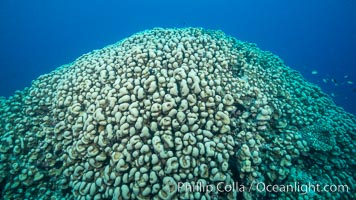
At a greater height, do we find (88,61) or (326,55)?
(326,55)

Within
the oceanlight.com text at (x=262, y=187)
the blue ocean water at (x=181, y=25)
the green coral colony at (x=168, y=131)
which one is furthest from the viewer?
the blue ocean water at (x=181, y=25)

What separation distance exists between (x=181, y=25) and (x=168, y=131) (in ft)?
311

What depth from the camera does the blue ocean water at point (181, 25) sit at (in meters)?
59.8

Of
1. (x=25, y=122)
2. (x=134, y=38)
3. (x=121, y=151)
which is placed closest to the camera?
(x=121, y=151)

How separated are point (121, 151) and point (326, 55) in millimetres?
81223

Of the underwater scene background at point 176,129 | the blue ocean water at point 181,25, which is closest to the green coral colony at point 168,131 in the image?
the underwater scene background at point 176,129

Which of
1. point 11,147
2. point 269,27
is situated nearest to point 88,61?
point 11,147

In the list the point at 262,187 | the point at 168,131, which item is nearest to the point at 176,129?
the point at 168,131

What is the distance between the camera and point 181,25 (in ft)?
307

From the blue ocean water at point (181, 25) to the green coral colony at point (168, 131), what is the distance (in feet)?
142

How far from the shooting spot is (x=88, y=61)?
539cm

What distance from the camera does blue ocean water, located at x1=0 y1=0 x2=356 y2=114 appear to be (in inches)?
2354

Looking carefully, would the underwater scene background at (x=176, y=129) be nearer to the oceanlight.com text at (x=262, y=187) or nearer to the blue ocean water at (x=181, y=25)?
the oceanlight.com text at (x=262, y=187)

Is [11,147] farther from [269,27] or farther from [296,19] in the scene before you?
[296,19]
